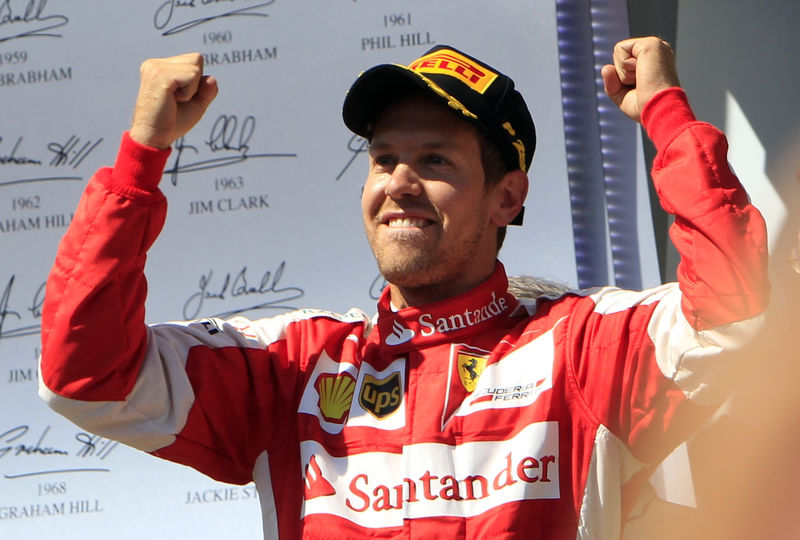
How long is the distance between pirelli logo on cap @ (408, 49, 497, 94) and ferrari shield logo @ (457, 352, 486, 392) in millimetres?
364

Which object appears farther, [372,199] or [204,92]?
[372,199]

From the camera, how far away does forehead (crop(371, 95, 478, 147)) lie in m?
1.44

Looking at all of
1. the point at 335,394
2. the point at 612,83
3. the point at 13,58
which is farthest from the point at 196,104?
the point at 13,58

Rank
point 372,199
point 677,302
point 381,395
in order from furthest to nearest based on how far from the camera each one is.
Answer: point 372,199 < point 381,395 < point 677,302

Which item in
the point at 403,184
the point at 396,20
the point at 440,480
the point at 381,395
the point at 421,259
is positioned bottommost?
the point at 440,480

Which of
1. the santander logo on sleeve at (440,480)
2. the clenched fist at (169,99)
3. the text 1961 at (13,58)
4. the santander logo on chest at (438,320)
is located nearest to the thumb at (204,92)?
the clenched fist at (169,99)

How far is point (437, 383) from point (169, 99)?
1.56ft

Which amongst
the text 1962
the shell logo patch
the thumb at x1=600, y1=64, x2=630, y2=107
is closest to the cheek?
the shell logo patch

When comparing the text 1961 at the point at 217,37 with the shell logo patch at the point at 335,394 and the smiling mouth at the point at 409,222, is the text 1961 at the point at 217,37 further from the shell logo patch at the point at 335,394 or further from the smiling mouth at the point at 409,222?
the shell logo patch at the point at 335,394

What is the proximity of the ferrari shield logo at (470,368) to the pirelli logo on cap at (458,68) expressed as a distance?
364mm

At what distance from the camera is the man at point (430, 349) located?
1189 millimetres

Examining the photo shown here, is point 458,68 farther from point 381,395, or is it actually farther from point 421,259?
point 381,395

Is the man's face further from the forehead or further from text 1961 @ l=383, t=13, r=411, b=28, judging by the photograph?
text 1961 @ l=383, t=13, r=411, b=28

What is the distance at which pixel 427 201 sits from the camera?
1.41m
